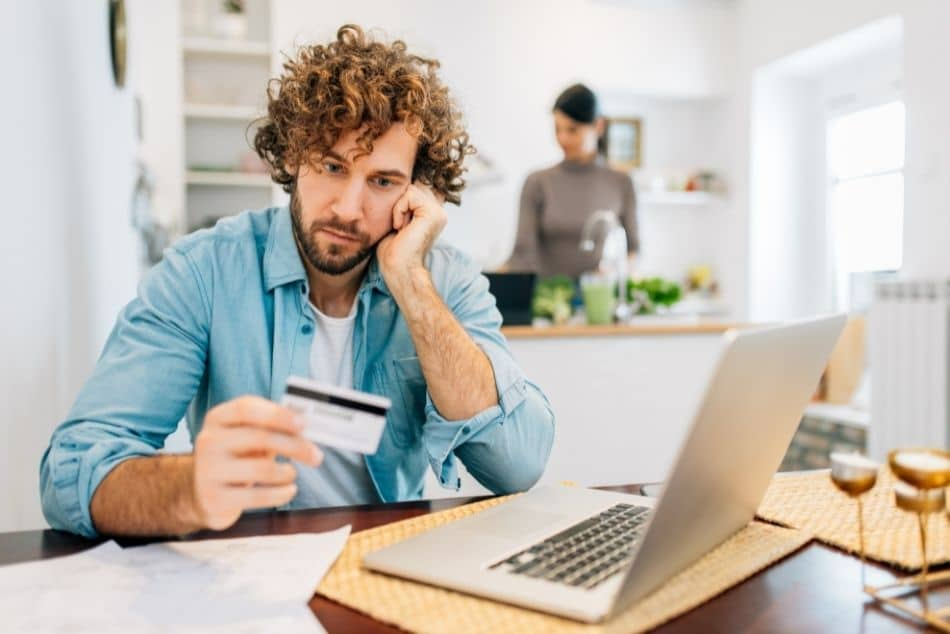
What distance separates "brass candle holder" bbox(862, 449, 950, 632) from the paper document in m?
0.44

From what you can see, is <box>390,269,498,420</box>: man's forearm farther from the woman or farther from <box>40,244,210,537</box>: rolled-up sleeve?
the woman

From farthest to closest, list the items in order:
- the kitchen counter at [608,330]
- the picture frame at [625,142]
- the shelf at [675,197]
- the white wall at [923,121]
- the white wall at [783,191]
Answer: the picture frame at [625,142]
the shelf at [675,197]
the white wall at [783,191]
the white wall at [923,121]
the kitchen counter at [608,330]

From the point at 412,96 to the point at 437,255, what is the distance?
0.24m

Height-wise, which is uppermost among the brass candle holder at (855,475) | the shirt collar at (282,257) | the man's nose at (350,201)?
the man's nose at (350,201)

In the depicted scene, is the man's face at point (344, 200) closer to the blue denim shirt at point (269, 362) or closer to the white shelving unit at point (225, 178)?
the blue denim shirt at point (269, 362)

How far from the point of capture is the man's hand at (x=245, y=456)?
26.2 inches

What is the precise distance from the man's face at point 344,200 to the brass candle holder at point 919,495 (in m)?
0.75

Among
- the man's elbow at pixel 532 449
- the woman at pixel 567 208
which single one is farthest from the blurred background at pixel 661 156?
the man's elbow at pixel 532 449

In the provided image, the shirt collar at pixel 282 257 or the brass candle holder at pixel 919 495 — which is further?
the shirt collar at pixel 282 257

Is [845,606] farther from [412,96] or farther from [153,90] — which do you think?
[153,90]

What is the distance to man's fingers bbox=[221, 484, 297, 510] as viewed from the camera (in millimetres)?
702

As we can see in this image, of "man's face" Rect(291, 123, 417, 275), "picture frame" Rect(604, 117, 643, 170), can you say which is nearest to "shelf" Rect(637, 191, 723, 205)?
"picture frame" Rect(604, 117, 643, 170)

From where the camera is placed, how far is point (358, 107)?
1.17 meters

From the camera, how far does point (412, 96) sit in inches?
49.1
